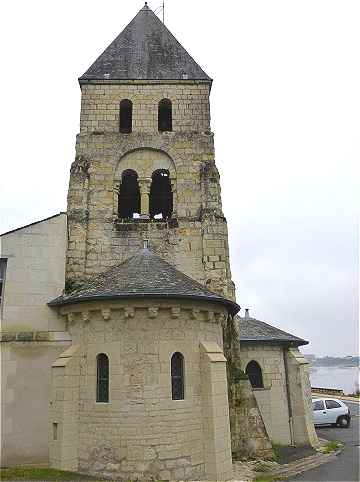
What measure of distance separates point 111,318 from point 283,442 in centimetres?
968

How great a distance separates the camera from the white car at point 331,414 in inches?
843

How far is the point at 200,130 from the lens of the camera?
1750 cm

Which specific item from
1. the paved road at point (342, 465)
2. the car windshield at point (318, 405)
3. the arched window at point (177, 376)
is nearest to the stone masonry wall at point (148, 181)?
the arched window at point (177, 376)

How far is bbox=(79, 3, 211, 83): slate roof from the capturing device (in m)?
18.5

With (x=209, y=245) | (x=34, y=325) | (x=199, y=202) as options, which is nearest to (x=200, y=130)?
(x=199, y=202)

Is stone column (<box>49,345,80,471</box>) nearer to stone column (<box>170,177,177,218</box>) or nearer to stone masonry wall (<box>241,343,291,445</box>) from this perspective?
stone column (<box>170,177,177,218</box>)

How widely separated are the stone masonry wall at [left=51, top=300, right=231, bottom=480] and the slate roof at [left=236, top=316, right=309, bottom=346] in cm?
626

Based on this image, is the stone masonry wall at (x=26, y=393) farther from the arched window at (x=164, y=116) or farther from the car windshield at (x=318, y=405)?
the car windshield at (x=318, y=405)

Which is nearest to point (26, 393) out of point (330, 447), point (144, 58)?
point (330, 447)

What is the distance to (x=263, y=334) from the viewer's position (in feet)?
59.6

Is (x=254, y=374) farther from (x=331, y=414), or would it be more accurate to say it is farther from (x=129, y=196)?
(x=129, y=196)

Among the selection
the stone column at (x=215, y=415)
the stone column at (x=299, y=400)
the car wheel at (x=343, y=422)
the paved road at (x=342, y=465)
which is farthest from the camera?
the car wheel at (x=343, y=422)

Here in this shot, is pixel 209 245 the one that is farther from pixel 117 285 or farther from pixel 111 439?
pixel 111 439

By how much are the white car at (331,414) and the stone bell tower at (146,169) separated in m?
11.0
